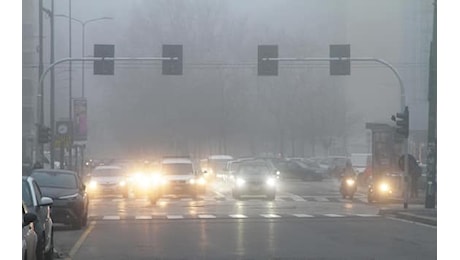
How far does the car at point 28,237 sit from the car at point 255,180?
23.2 meters

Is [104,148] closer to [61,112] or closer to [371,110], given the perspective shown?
[371,110]

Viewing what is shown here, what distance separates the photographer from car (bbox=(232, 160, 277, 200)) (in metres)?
34.3

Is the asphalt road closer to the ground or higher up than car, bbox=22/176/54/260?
closer to the ground

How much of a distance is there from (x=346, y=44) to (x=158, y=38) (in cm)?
721

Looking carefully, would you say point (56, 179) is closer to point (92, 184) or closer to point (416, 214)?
point (416, 214)

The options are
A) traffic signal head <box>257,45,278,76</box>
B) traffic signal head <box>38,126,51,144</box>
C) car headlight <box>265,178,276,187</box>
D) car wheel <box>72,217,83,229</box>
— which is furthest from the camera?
car headlight <box>265,178,276,187</box>

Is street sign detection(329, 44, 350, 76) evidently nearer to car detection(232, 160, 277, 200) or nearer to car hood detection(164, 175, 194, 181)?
car detection(232, 160, 277, 200)

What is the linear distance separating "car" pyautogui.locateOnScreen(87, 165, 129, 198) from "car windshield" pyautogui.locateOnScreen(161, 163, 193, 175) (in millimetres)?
1710

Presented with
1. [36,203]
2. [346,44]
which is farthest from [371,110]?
[36,203]

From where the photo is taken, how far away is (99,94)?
26.8 m

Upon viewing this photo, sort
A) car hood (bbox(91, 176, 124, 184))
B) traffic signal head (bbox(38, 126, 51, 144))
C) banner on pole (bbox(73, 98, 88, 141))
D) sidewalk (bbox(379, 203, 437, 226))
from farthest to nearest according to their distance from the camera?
car hood (bbox(91, 176, 124, 184)) → traffic signal head (bbox(38, 126, 51, 144)) → banner on pole (bbox(73, 98, 88, 141)) → sidewalk (bbox(379, 203, 437, 226))

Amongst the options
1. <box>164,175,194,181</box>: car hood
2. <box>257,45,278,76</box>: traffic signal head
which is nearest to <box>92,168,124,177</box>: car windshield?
<box>164,175,194,181</box>: car hood

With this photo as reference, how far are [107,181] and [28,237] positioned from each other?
2362 centimetres

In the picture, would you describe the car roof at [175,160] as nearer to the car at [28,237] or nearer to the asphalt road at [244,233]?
the asphalt road at [244,233]
